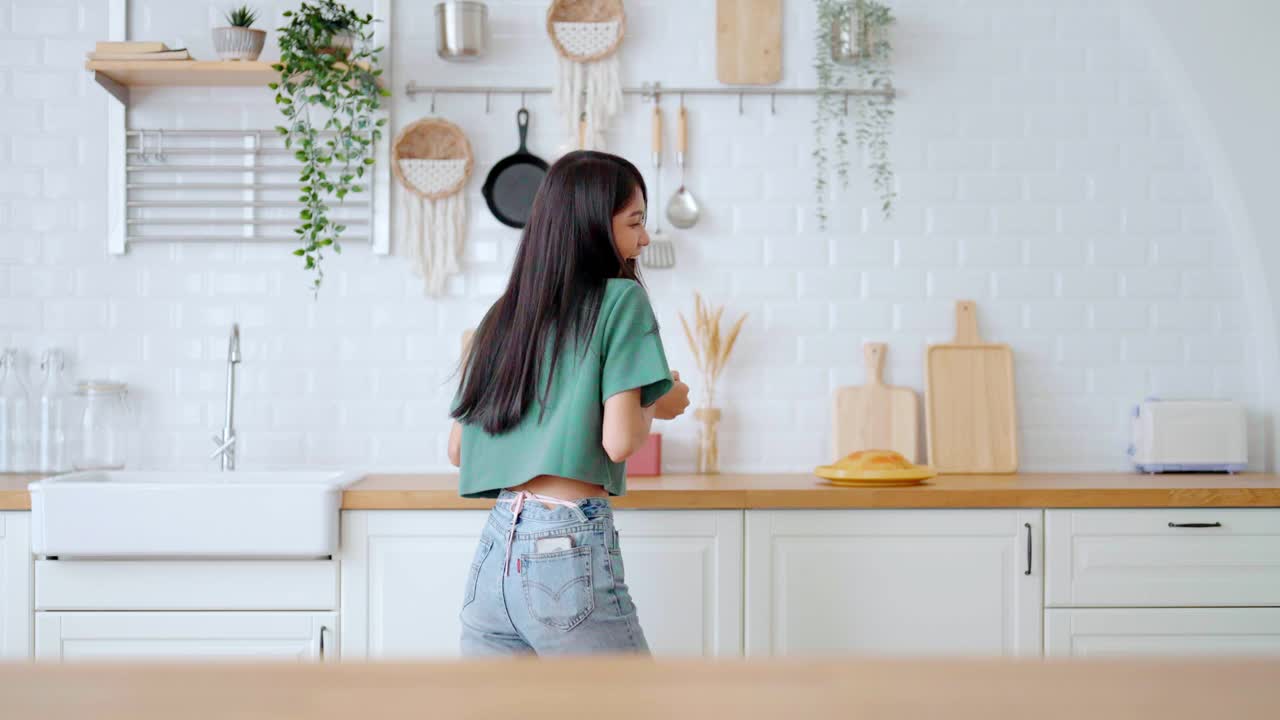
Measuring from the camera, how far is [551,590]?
1.89 metres

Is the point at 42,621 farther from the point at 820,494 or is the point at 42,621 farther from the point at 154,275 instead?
A: the point at 820,494

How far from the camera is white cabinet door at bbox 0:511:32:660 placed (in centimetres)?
267

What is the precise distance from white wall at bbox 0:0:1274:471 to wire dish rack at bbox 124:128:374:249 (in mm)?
53

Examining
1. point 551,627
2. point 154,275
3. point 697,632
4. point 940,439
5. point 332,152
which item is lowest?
point 697,632

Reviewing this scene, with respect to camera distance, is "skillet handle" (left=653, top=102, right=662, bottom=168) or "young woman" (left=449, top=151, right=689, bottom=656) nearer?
"young woman" (left=449, top=151, right=689, bottom=656)

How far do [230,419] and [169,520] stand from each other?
61 cm

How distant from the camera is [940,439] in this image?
3299 millimetres

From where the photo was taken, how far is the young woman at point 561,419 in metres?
1.90

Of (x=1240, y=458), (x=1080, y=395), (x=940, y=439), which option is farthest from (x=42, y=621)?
(x=1240, y=458)

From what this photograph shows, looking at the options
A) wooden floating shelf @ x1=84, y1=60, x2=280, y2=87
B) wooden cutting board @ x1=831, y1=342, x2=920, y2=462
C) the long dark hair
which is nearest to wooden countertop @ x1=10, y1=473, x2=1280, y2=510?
wooden cutting board @ x1=831, y1=342, x2=920, y2=462

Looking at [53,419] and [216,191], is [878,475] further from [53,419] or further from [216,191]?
[53,419]

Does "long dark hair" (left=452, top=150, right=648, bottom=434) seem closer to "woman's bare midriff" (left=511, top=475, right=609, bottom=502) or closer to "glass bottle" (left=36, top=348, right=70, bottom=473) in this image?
"woman's bare midriff" (left=511, top=475, right=609, bottom=502)

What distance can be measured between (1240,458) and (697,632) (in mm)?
1768

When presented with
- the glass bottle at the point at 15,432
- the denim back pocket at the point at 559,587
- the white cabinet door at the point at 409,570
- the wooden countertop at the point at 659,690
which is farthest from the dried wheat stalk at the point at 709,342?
the wooden countertop at the point at 659,690
